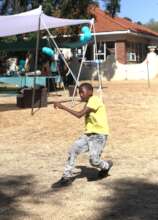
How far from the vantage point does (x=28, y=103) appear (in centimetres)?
1706

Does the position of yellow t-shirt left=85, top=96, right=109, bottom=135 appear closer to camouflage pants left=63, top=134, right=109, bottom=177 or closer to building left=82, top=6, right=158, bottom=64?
camouflage pants left=63, top=134, right=109, bottom=177

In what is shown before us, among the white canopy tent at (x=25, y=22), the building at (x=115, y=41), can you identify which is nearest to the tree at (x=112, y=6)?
the building at (x=115, y=41)

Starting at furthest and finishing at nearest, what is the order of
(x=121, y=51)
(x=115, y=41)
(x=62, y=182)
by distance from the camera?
(x=115, y=41)
(x=121, y=51)
(x=62, y=182)

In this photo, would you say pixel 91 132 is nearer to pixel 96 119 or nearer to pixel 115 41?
pixel 96 119

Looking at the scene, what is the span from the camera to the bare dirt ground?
6570 millimetres

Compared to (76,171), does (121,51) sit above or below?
above

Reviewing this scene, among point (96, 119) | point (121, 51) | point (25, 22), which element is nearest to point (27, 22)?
point (25, 22)

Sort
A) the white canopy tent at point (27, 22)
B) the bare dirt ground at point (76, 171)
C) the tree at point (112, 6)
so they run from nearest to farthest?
the bare dirt ground at point (76, 171), the white canopy tent at point (27, 22), the tree at point (112, 6)

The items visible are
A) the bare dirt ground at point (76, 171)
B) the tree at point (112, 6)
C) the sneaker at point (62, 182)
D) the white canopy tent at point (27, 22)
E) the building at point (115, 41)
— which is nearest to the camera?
the bare dirt ground at point (76, 171)

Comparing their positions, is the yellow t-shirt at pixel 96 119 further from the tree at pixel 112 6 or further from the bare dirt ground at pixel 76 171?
the tree at pixel 112 6

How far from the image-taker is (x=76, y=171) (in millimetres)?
8641

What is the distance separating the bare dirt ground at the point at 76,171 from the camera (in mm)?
→ 6570

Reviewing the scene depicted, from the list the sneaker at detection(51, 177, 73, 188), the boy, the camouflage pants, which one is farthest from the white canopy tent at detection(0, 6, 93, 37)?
the sneaker at detection(51, 177, 73, 188)

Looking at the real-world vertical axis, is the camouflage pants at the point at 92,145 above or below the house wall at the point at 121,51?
below
